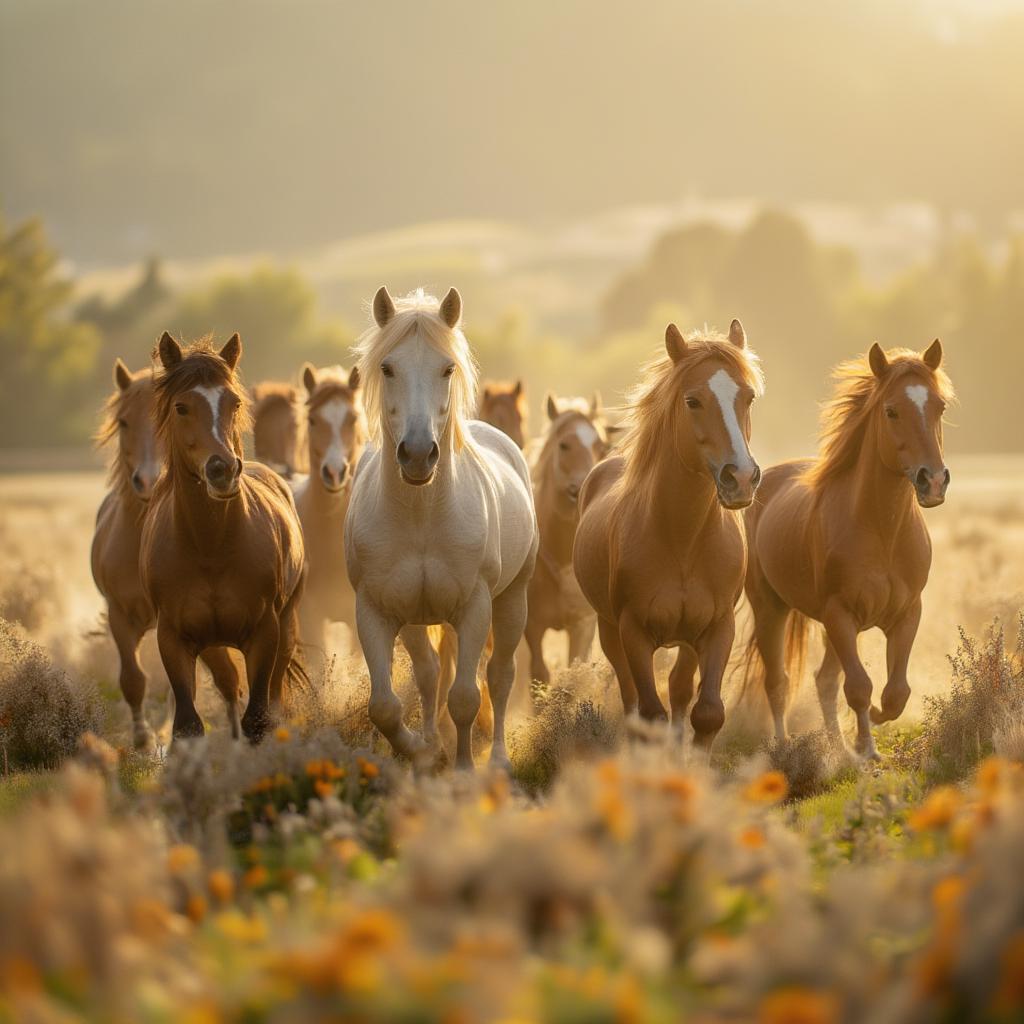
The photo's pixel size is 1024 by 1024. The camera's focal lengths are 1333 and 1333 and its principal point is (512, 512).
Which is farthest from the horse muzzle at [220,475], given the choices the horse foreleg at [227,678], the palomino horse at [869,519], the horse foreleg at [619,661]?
the palomino horse at [869,519]

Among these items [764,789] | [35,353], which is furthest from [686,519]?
[35,353]

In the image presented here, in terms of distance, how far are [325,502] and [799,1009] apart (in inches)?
329

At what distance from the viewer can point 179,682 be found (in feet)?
23.8

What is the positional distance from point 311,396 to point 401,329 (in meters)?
3.78

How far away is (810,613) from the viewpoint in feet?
28.9

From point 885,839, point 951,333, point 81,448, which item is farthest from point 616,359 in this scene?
point 885,839

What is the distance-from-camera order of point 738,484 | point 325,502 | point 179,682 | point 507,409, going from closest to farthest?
point 738,484
point 179,682
point 325,502
point 507,409

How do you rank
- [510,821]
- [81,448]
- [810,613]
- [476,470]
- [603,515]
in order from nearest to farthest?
1. [510,821]
2. [476,470]
3. [603,515]
4. [810,613]
5. [81,448]

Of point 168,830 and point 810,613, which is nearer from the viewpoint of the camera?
point 168,830

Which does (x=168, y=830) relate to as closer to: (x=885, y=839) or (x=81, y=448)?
(x=885, y=839)

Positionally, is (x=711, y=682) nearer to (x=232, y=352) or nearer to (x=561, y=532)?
(x=232, y=352)

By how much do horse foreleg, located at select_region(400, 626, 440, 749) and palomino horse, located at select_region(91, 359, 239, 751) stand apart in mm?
1315

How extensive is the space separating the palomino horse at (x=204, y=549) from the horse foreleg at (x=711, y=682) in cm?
240

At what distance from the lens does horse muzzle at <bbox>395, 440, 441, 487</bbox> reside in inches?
258
